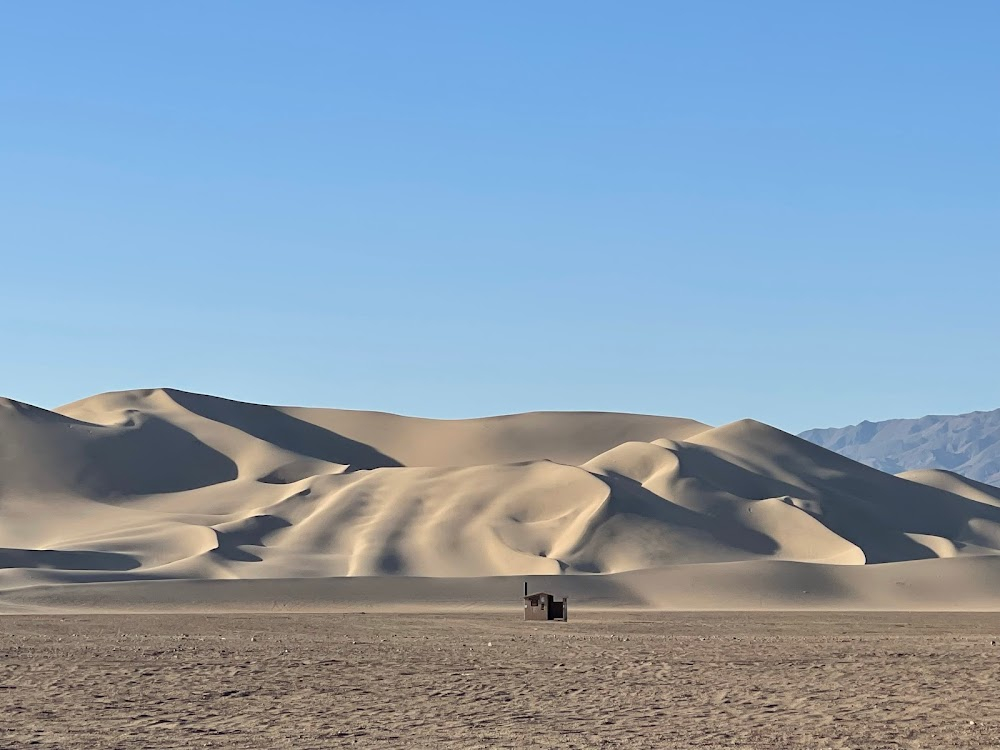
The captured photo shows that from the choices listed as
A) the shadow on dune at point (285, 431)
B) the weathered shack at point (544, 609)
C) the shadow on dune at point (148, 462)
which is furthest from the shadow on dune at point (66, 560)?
the shadow on dune at point (285, 431)

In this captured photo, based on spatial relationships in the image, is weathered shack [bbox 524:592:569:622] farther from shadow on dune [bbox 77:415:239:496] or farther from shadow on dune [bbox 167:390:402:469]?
shadow on dune [bbox 167:390:402:469]

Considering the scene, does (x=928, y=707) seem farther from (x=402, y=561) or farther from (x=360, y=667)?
(x=402, y=561)

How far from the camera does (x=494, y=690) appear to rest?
21.9m

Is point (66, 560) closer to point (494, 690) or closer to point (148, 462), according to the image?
point (148, 462)

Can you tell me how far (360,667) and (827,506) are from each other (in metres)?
72.6

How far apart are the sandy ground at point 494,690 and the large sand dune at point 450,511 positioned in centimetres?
3011

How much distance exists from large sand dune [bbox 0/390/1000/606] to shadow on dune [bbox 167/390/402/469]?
0.48 m

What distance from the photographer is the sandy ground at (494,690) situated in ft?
57.1

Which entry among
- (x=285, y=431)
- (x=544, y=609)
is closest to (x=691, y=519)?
(x=544, y=609)

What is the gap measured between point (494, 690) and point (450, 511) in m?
65.5

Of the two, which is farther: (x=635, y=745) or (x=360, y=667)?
(x=360, y=667)

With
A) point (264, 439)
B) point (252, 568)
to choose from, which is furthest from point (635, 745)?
point (264, 439)

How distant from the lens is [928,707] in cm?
1952

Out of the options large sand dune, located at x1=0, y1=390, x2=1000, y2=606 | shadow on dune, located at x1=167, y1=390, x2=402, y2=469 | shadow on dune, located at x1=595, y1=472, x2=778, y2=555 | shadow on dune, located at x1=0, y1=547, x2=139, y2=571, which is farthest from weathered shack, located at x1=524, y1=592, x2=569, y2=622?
shadow on dune, located at x1=167, y1=390, x2=402, y2=469
